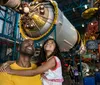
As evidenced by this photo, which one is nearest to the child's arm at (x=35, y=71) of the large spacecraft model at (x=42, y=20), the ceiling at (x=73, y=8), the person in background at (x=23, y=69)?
the person in background at (x=23, y=69)

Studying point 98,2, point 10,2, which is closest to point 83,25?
point 98,2

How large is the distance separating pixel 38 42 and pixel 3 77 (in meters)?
2.21

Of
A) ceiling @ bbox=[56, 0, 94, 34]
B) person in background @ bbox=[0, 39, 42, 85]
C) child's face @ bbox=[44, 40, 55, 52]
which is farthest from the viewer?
ceiling @ bbox=[56, 0, 94, 34]

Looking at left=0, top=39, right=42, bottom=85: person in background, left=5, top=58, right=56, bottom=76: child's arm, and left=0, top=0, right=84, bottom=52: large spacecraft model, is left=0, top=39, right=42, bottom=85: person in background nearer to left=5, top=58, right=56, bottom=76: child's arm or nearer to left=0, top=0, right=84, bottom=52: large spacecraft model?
left=5, top=58, right=56, bottom=76: child's arm

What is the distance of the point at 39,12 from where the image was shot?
3.42 metres

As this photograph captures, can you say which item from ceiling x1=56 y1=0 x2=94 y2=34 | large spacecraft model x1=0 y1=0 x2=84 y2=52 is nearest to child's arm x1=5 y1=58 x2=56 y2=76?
large spacecraft model x1=0 y1=0 x2=84 y2=52

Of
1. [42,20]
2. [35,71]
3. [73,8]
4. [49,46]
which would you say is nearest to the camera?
[35,71]

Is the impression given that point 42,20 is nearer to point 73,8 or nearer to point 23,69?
point 23,69

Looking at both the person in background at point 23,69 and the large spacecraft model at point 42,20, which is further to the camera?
the large spacecraft model at point 42,20

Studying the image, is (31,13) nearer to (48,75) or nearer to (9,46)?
(48,75)

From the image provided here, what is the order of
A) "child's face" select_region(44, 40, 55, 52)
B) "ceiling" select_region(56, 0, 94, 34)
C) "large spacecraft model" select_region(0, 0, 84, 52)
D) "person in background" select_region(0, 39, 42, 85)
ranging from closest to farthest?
"person in background" select_region(0, 39, 42, 85) < "child's face" select_region(44, 40, 55, 52) < "large spacecraft model" select_region(0, 0, 84, 52) < "ceiling" select_region(56, 0, 94, 34)

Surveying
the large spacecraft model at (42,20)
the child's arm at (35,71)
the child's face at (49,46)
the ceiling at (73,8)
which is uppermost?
the ceiling at (73,8)

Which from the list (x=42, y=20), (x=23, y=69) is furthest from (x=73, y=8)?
(x=23, y=69)

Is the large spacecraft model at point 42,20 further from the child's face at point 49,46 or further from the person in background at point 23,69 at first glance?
the person in background at point 23,69
